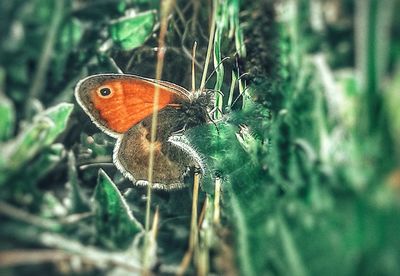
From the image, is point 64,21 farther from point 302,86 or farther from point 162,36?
point 302,86

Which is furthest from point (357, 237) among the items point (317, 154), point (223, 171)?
point (223, 171)

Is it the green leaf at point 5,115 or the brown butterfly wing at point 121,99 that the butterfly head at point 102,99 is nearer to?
the brown butterfly wing at point 121,99

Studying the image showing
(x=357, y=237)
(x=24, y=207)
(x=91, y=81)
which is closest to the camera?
(x=357, y=237)

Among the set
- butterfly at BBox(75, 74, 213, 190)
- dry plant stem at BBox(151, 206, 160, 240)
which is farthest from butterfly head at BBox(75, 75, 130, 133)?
dry plant stem at BBox(151, 206, 160, 240)

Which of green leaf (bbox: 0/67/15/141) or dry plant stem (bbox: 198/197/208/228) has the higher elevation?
green leaf (bbox: 0/67/15/141)

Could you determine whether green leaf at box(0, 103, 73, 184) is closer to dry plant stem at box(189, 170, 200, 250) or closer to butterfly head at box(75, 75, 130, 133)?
butterfly head at box(75, 75, 130, 133)

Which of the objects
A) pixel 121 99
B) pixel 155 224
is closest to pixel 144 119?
pixel 121 99

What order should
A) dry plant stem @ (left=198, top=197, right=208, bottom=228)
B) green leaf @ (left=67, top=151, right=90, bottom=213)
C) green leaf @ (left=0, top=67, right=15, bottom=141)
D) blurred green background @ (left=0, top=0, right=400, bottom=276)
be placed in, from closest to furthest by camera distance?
blurred green background @ (left=0, top=0, right=400, bottom=276) → green leaf @ (left=0, top=67, right=15, bottom=141) → green leaf @ (left=67, top=151, right=90, bottom=213) → dry plant stem @ (left=198, top=197, right=208, bottom=228)
